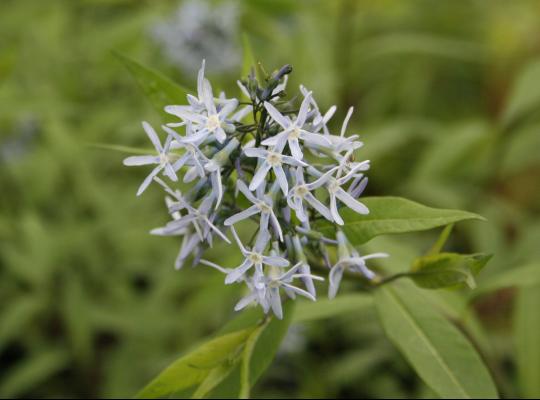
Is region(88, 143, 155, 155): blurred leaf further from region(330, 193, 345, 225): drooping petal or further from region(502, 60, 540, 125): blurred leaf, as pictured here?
region(502, 60, 540, 125): blurred leaf

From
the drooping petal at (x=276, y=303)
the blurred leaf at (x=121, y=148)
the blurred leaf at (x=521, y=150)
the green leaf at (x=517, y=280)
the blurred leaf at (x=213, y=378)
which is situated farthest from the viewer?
the blurred leaf at (x=521, y=150)

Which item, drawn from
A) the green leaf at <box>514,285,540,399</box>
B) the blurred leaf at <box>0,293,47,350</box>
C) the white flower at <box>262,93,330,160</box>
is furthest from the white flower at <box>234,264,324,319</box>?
the blurred leaf at <box>0,293,47,350</box>

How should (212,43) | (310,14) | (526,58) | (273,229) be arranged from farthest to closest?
(526,58) < (310,14) < (212,43) < (273,229)

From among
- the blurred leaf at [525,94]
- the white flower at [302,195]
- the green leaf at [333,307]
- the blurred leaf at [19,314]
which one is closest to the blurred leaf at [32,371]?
the blurred leaf at [19,314]

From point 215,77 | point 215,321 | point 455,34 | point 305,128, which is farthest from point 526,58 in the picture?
point 305,128

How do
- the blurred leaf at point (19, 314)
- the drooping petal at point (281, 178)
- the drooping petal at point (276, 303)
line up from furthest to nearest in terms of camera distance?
the blurred leaf at point (19, 314) < the drooping petal at point (276, 303) < the drooping petal at point (281, 178)

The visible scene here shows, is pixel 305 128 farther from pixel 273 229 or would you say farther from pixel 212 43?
pixel 212 43

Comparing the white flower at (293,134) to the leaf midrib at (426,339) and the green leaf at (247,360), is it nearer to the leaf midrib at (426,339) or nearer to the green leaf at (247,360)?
the green leaf at (247,360)
